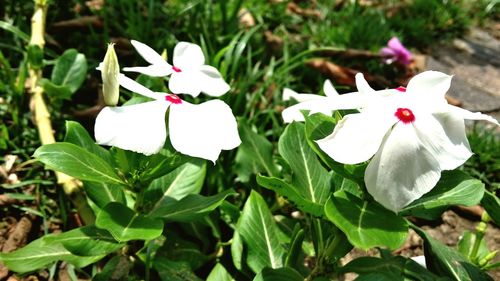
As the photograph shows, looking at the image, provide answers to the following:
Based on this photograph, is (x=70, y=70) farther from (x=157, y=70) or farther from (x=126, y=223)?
(x=126, y=223)

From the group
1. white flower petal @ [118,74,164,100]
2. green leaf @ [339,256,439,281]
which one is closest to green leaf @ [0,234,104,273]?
white flower petal @ [118,74,164,100]

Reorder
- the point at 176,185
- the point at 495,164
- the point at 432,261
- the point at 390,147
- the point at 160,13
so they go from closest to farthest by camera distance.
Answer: the point at 390,147 < the point at 432,261 < the point at 176,185 < the point at 495,164 < the point at 160,13

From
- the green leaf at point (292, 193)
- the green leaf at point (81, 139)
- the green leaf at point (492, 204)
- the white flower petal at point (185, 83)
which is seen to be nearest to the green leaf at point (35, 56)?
the green leaf at point (81, 139)

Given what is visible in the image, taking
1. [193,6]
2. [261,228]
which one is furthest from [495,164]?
[193,6]

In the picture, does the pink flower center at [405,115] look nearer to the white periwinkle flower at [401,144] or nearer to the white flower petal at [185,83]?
the white periwinkle flower at [401,144]

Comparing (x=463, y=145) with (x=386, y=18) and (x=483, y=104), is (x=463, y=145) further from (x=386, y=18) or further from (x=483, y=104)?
(x=386, y=18)

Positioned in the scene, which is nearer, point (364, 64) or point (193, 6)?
point (193, 6)

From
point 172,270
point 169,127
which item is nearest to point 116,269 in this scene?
point 172,270
